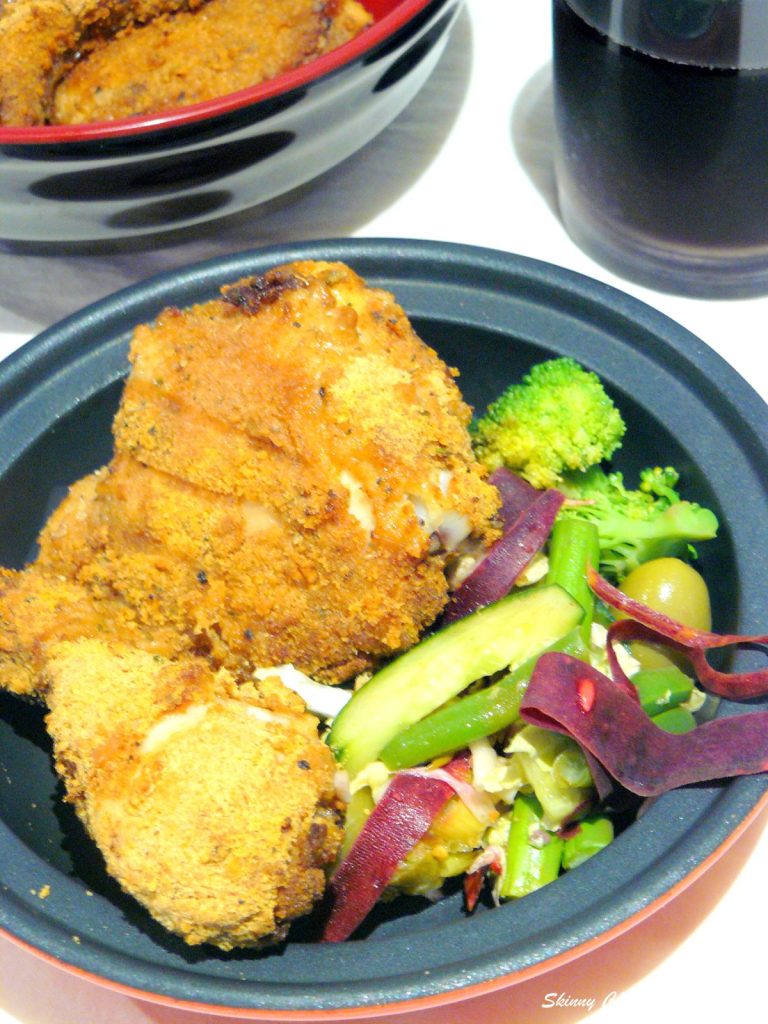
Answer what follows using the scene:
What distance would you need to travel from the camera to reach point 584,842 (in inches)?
51.3

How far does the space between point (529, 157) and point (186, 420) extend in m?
1.32

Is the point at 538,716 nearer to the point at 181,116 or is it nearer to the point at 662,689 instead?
the point at 662,689

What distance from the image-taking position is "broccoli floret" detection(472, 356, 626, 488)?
5.05ft

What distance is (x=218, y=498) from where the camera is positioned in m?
1.40

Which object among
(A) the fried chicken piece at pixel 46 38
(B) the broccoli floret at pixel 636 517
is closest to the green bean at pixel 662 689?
(B) the broccoli floret at pixel 636 517

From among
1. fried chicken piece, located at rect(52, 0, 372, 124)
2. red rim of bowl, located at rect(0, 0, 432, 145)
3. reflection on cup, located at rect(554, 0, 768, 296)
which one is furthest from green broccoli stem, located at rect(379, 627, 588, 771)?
fried chicken piece, located at rect(52, 0, 372, 124)

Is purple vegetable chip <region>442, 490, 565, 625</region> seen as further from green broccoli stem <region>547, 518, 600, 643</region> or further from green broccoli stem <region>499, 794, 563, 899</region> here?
green broccoli stem <region>499, 794, 563, 899</region>

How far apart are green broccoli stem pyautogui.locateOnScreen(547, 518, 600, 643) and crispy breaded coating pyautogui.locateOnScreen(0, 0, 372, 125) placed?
1.10 m

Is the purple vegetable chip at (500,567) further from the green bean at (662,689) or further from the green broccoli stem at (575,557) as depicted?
the green bean at (662,689)

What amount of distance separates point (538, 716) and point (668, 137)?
Answer: 3.47ft

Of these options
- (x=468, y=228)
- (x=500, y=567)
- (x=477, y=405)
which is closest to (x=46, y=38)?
(x=468, y=228)

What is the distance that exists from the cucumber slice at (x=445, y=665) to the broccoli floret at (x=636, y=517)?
196mm

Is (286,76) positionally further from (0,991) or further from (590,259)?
(0,991)

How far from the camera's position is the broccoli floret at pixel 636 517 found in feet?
4.93
